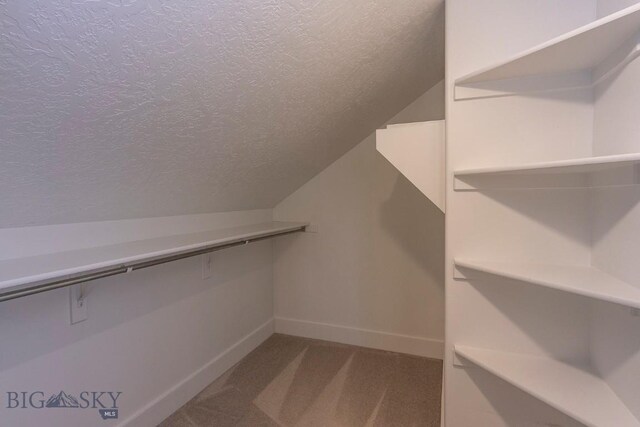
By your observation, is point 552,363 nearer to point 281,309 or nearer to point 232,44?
point 232,44

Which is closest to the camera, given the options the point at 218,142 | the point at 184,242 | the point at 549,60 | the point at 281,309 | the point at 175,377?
the point at 549,60

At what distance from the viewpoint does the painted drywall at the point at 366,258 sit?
2.30 m

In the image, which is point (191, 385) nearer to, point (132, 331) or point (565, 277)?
point (132, 331)

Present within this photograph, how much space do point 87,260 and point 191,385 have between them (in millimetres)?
1193

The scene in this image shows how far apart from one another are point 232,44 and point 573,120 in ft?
4.11

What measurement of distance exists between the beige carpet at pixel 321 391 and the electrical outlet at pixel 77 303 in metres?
0.80

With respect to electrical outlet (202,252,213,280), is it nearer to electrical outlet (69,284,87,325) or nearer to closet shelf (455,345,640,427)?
electrical outlet (69,284,87,325)

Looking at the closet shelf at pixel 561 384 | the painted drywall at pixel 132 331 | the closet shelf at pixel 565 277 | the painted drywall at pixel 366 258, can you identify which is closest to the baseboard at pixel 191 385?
the painted drywall at pixel 132 331

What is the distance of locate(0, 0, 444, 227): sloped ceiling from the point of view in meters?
0.68

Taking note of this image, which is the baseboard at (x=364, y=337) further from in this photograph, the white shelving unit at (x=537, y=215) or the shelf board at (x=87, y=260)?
the shelf board at (x=87, y=260)

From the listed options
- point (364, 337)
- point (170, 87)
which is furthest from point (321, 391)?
point (170, 87)

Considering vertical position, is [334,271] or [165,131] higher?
[165,131]

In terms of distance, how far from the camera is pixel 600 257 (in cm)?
107

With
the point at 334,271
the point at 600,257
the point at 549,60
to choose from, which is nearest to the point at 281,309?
the point at 334,271
